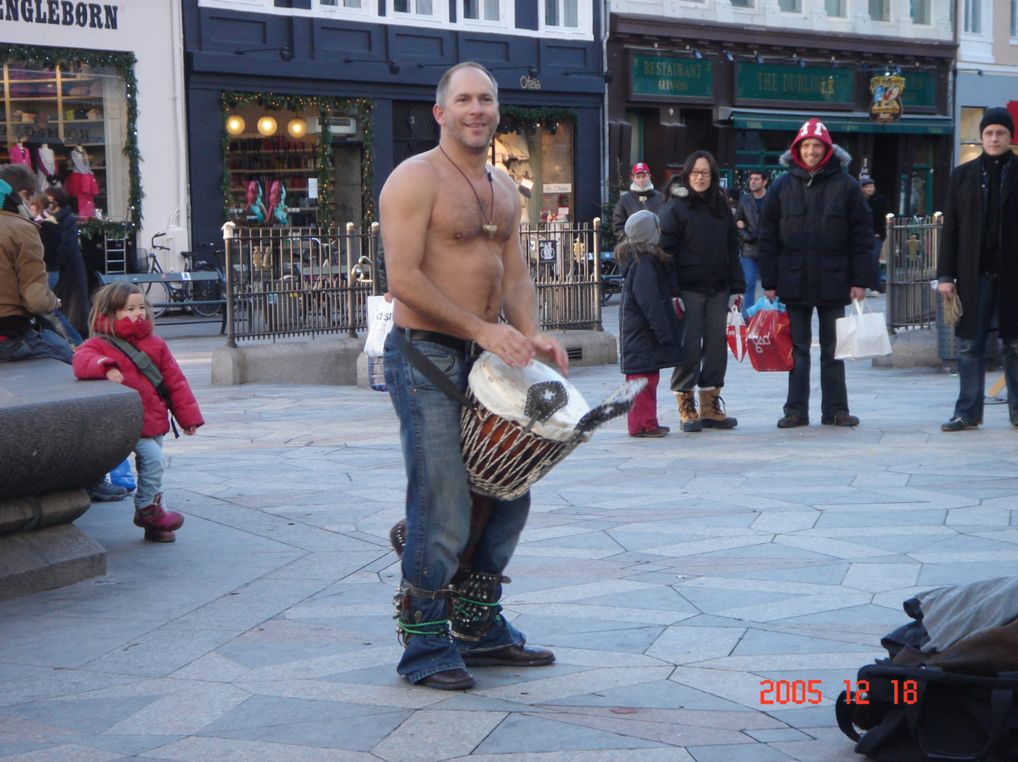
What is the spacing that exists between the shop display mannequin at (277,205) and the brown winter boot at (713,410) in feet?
57.0

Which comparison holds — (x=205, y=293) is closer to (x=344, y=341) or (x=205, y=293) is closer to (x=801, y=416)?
(x=344, y=341)

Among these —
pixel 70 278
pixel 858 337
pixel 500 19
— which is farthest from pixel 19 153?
pixel 858 337

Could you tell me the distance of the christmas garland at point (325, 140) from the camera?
2677cm

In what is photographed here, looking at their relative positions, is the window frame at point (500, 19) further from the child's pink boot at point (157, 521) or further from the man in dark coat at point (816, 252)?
the child's pink boot at point (157, 521)

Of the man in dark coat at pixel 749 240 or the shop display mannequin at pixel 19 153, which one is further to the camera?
the shop display mannequin at pixel 19 153

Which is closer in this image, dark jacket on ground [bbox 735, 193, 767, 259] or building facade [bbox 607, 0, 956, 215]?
dark jacket on ground [bbox 735, 193, 767, 259]

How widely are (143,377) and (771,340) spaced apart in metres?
4.72

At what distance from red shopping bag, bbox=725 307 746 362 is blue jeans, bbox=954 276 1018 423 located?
158cm

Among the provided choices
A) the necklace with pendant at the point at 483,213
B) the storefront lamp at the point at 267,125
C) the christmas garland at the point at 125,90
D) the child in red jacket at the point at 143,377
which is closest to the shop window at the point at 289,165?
the storefront lamp at the point at 267,125

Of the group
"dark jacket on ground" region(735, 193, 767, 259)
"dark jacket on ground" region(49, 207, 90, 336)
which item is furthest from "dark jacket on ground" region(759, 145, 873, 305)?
"dark jacket on ground" region(735, 193, 767, 259)

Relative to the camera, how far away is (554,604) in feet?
20.2

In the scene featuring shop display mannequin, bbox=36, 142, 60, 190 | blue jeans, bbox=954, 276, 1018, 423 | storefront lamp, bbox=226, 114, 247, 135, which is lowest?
blue jeans, bbox=954, 276, 1018, 423

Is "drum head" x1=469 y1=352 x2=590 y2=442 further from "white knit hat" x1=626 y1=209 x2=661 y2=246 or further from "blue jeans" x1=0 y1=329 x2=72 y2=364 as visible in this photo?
"white knit hat" x1=626 y1=209 x2=661 y2=246

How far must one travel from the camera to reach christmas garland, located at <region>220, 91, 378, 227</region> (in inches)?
1054
